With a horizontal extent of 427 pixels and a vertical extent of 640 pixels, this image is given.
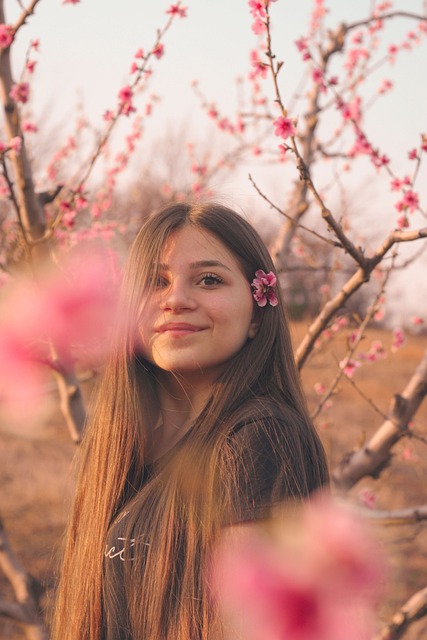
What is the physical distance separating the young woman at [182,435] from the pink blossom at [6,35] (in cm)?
111

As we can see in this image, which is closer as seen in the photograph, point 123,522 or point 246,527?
point 246,527

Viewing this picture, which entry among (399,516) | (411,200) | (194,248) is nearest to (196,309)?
(194,248)

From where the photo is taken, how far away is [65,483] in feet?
12.3

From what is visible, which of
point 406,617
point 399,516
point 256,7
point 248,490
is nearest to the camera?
point 248,490

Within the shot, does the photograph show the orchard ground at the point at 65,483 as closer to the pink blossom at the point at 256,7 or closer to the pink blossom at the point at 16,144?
the pink blossom at the point at 256,7

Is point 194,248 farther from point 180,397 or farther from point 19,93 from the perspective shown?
point 19,93

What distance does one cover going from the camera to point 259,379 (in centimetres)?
143

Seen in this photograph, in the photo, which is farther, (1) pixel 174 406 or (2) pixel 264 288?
(1) pixel 174 406

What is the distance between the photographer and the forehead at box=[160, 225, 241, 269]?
143 centimetres

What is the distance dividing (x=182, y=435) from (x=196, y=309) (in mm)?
262

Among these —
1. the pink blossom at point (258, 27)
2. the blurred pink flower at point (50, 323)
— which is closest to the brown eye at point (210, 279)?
the blurred pink flower at point (50, 323)

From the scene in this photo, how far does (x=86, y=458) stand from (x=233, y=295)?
572 mm

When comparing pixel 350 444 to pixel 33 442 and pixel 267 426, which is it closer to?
pixel 33 442

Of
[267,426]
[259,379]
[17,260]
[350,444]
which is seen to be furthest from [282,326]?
[350,444]
